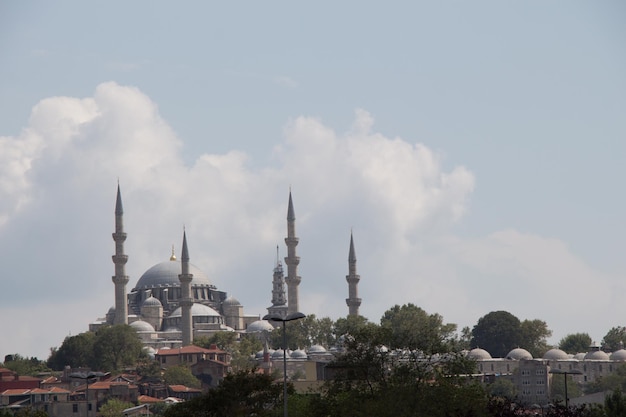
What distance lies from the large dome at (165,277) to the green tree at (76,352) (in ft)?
88.7

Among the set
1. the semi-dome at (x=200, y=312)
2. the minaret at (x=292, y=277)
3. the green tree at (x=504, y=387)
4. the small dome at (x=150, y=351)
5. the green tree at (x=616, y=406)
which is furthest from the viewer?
the semi-dome at (x=200, y=312)

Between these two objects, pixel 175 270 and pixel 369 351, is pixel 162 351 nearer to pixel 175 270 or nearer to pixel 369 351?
pixel 175 270

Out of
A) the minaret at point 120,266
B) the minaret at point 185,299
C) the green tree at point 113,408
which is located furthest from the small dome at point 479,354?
the green tree at point 113,408

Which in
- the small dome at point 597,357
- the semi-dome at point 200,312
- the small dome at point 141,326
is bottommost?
the small dome at point 597,357

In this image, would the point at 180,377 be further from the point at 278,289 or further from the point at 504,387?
the point at 278,289

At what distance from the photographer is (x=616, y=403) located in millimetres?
62969

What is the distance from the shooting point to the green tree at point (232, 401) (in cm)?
6550

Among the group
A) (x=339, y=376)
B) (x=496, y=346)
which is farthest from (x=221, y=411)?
(x=496, y=346)

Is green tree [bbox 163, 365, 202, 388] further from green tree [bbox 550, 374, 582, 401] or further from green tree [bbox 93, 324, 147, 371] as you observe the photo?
green tree [bbox 550, 374, 582, 401]

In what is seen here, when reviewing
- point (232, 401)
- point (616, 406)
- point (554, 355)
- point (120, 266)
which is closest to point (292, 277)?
point (120, 266)

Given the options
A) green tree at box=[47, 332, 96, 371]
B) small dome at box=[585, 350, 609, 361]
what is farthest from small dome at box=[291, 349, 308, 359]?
small dome at box=[585, 350, 609, 361]

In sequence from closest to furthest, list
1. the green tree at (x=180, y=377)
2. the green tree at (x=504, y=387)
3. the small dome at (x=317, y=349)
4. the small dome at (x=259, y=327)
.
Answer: the green tree at (x=504, y=387) < the green tree at (x=180, y=377) < the small dome at (x=317, y=349) < the small dome at (x=259, y=327)

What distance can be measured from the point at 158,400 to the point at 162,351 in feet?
79.1

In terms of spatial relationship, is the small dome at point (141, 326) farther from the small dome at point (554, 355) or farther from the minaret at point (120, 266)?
the small dome at point (554, 355)
